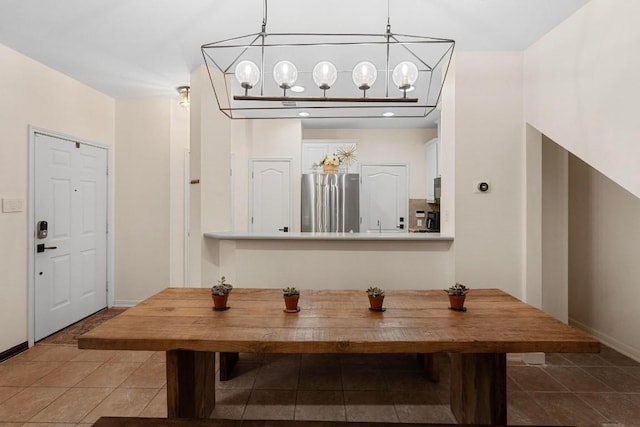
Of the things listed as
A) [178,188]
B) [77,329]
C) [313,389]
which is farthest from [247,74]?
[77,329]

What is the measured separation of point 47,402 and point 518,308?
290 cm

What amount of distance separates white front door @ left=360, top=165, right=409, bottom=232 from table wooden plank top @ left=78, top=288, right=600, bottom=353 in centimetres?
339

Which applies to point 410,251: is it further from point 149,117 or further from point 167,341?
point 149,117

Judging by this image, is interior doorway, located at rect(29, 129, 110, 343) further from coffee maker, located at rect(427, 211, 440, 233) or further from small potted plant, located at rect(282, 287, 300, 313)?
coffee maker, located at rect(427, 211, 440, 233)

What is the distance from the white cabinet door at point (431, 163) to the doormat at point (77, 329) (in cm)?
432

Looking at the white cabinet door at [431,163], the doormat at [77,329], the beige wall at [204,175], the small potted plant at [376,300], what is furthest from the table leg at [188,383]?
the white cabinet door at [431,163]

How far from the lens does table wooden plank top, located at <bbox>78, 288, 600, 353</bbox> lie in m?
1.46

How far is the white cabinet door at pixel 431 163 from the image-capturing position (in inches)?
194

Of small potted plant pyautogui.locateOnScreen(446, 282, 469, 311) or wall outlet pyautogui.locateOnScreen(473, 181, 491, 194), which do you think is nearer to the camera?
small potted plant pyautogui.locateOnScreen(446, 282, 469, 311)

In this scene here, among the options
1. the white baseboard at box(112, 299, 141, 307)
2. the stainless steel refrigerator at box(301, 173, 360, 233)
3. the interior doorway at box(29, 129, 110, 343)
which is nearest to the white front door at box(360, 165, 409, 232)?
the stainless steel refrigerator at box(301, 173, 360, 233)


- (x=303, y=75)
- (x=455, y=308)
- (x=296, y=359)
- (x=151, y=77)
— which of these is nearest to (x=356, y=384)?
(x=296, y=359)

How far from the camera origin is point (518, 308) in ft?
6.21

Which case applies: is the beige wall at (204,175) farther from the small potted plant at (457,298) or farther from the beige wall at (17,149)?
the small potted plant at (457,298)

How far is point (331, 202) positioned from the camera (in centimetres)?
499
